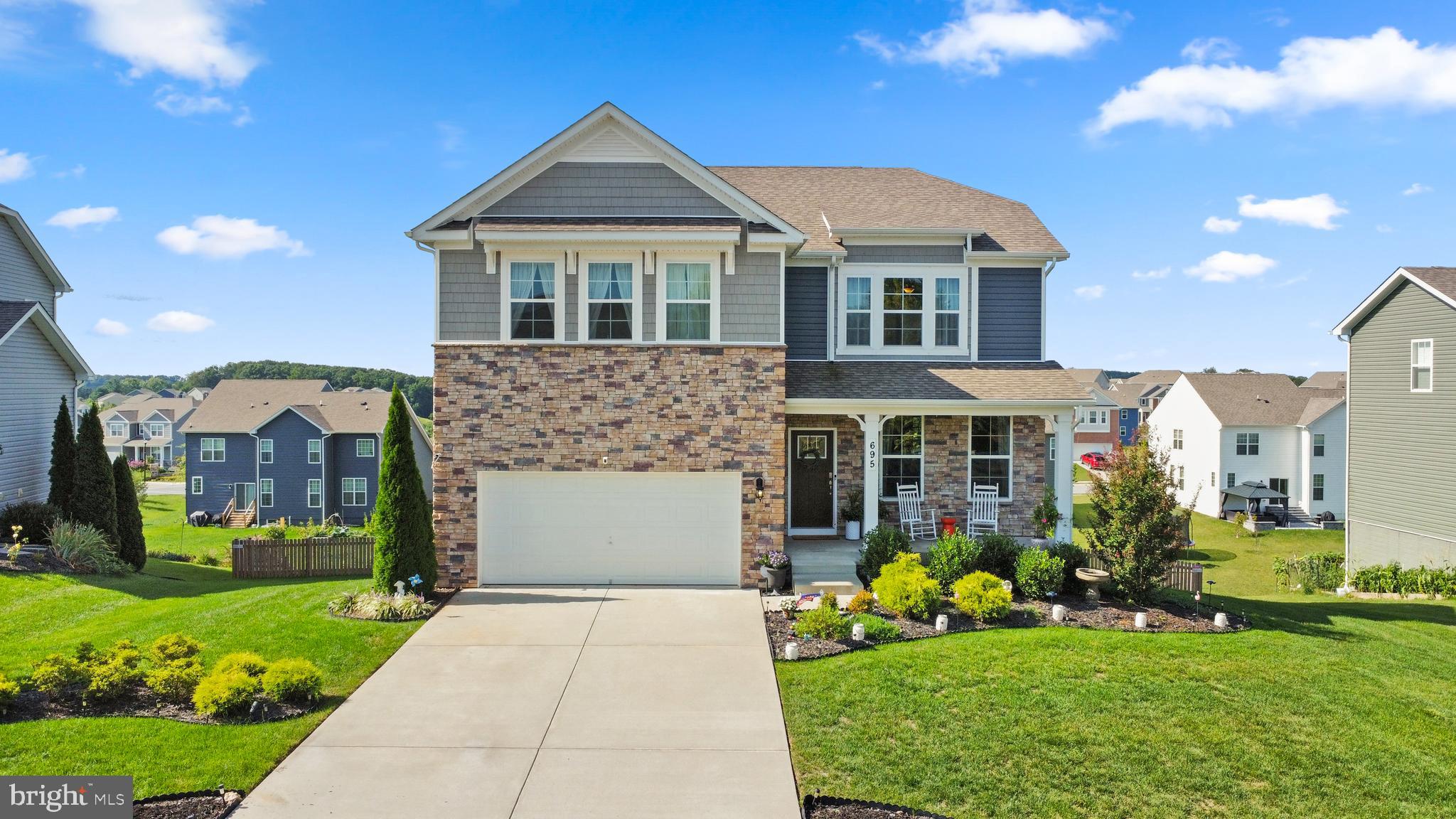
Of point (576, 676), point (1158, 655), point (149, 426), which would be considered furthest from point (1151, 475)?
point (149, 426)

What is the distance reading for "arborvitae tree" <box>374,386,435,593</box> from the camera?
11.8 meters

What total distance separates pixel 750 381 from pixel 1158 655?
706 cm

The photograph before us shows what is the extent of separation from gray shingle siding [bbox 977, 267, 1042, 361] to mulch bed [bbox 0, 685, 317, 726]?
13.5m

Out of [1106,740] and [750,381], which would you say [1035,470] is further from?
[1106,740]

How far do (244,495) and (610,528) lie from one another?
105 ft

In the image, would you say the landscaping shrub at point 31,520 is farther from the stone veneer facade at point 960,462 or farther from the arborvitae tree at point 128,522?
the stone veneer facade at point 960,462

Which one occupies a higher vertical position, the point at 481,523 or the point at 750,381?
the point at 750,381

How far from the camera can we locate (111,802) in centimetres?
580

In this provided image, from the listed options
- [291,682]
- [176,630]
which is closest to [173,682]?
[291,682]

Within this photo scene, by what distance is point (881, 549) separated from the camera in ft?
41.2

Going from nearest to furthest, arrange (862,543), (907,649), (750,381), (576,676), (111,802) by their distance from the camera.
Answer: (111,802)
(576,676)
(907,649)
(750,381)
(862,543)

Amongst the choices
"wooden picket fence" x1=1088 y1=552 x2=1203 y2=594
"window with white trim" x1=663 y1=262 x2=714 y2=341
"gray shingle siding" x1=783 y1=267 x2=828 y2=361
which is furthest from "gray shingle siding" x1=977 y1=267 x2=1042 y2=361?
"window with white trim" x1=663 y1=262 x2=714 y2=341

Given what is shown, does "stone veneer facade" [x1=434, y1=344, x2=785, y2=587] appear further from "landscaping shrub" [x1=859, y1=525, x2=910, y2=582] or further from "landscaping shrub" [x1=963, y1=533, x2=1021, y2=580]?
"landscaping shrub" [x1=963, y1=533, x2=1021, y2=580]

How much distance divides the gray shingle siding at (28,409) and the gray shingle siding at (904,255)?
1951 centimetres
